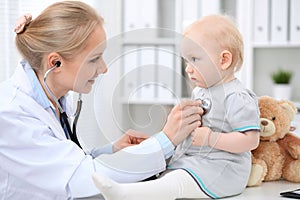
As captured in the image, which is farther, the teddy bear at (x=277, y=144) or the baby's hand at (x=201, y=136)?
the teddy bear at (x=277, y=144)

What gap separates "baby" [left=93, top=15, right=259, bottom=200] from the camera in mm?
1225

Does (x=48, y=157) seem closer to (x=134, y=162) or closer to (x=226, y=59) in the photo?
(x=134, y=162)

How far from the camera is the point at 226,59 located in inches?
50.4

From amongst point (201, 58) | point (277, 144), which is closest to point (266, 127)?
point (277, 144)

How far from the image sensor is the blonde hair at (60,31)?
4.39 feet

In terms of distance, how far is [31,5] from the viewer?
320 cm

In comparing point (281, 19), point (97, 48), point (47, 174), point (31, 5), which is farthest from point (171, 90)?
point (281, 19)

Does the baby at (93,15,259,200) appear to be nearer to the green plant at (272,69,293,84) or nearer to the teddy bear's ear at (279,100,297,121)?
the teddy bear's ear at (279,100,297,121)

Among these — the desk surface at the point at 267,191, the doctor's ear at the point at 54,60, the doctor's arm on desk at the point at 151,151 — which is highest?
the doctor's ear at the point at 54,60

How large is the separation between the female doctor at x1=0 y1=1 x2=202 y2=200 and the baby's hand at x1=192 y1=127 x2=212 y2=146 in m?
0.02

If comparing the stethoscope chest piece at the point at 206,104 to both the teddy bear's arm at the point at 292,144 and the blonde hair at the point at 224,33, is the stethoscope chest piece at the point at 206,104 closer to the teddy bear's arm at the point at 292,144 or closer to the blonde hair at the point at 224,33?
the blonde hair at the point at 224,33

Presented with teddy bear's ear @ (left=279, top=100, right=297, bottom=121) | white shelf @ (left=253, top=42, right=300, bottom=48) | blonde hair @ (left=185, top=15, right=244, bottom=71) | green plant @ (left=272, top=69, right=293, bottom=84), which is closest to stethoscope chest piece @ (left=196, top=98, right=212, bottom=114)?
blonde hair @ (left=185, top=15, right=244, bottom=71)

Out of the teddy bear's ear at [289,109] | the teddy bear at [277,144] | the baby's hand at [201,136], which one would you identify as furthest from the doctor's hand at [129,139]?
the teddy bear's ear at [289,109]

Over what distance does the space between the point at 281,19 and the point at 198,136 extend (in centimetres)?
243
